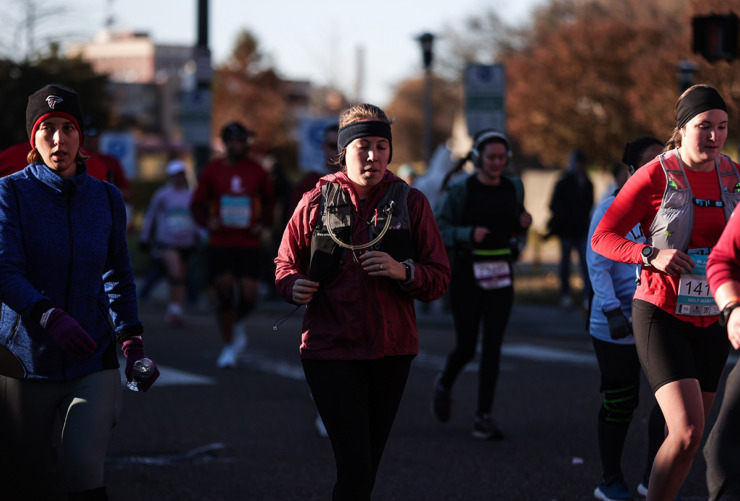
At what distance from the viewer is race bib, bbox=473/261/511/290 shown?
26.1ft

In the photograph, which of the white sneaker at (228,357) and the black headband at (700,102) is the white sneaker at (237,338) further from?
the black headband at (700,102)

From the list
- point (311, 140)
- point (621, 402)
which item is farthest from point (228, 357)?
point (311, 140)

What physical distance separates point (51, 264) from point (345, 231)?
112 cm

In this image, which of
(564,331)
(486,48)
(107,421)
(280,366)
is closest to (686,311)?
(107,421)

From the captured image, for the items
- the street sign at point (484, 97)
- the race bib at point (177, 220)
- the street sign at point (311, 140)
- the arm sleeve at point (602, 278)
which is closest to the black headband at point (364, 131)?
the arm sleeve at point (602, 278)

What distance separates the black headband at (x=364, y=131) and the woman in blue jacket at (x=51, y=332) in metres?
0.98

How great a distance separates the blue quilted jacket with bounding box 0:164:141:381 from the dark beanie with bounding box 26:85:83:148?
0.21 m

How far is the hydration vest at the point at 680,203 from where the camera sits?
5016 millimetres

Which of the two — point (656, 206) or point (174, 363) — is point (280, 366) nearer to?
point (174, 363)

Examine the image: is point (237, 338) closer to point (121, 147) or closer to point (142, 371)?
point (142, 371)

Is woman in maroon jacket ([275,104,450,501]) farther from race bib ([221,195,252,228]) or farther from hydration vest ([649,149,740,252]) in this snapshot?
race bib ([221,195,252,228])

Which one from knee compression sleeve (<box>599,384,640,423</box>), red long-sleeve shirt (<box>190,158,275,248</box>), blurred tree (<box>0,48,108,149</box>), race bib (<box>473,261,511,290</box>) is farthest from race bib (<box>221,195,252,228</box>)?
blurred tree (<box>0,48,108,149</box>)

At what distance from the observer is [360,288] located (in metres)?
4.66

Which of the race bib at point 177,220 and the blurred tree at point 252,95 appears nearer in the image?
the race bib at point 177,220
